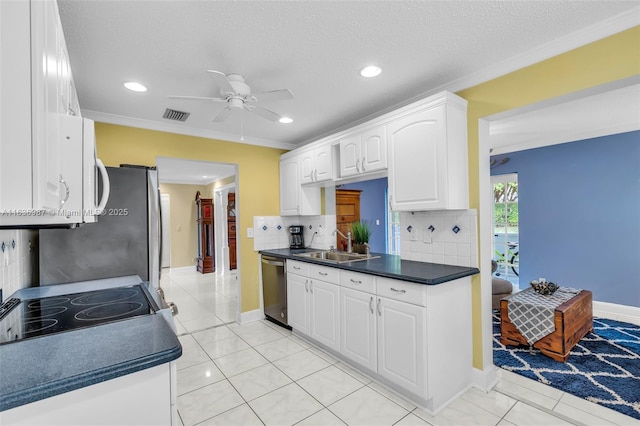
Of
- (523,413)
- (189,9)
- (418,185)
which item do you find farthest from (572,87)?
(189,9)

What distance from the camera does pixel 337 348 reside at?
108 inches

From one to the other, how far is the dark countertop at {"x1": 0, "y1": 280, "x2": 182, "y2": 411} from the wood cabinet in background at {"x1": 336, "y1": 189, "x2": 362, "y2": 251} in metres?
4.68

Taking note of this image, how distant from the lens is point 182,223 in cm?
752

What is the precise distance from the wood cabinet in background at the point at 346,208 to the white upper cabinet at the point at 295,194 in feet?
6.09

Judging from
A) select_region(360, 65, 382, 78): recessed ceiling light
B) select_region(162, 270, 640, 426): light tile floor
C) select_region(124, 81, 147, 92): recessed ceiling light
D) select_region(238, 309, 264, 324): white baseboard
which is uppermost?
select_region(360, 65, 382, 78): recessed ceiling light

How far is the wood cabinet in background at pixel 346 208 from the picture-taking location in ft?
19.2

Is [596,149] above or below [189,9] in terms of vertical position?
below

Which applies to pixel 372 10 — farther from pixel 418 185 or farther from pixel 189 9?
pixel 418 185

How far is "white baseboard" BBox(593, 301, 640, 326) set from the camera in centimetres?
372

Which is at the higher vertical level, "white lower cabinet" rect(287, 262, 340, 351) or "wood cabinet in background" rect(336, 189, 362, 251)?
"wood cabinet in background" rect(336, 189, 362, 251)

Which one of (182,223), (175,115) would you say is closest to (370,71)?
(175,115)

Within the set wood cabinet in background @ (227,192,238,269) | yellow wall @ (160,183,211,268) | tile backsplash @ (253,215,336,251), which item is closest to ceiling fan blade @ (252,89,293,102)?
tile backsplash @ (253,215,336,251)

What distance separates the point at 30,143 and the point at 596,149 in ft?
18.6

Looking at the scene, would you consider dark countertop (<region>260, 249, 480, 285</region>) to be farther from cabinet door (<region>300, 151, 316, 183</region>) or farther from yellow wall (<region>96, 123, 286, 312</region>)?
yellow wall (<region>96, 123, 286, 312</region>)
